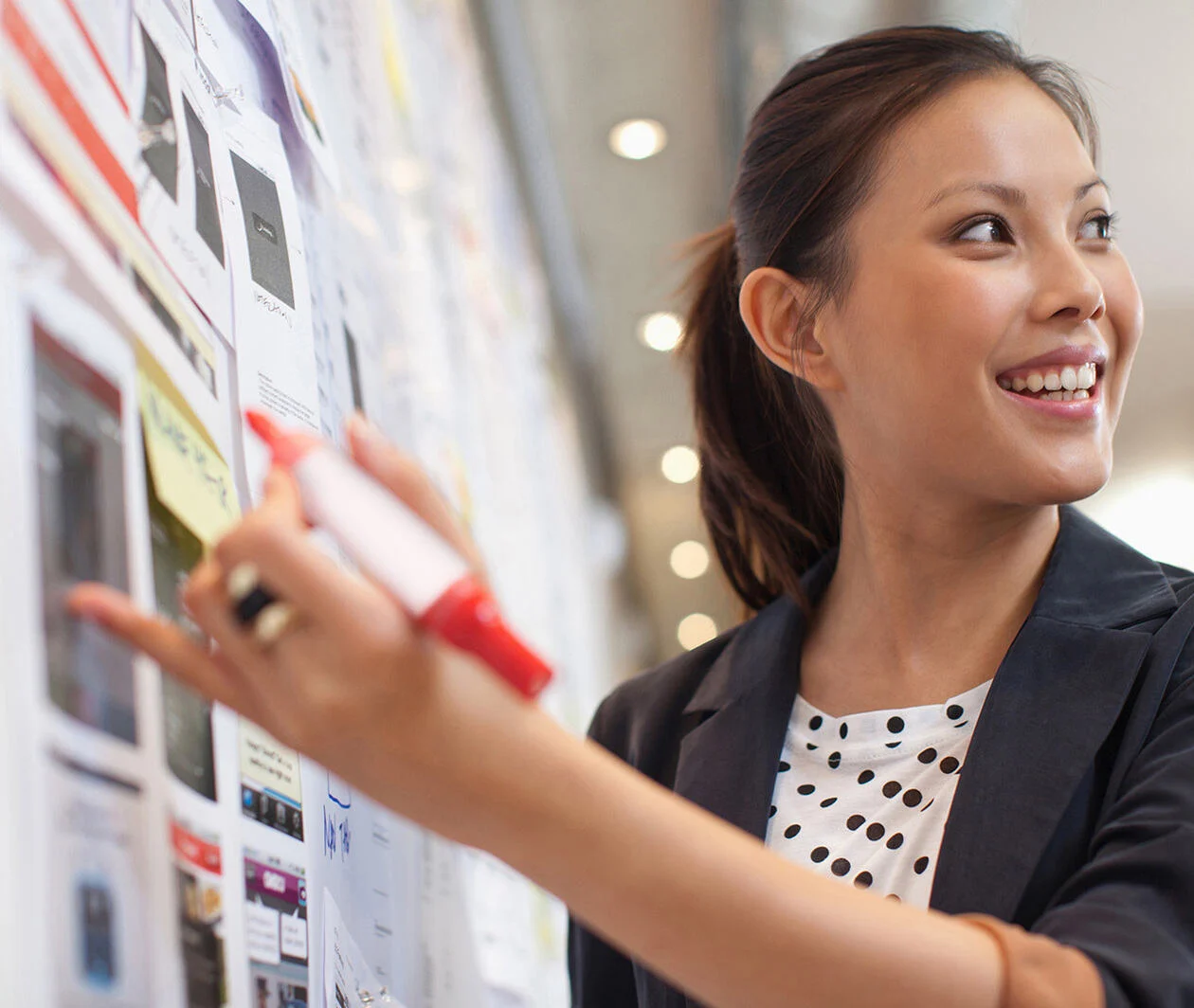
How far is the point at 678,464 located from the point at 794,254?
4059 mm

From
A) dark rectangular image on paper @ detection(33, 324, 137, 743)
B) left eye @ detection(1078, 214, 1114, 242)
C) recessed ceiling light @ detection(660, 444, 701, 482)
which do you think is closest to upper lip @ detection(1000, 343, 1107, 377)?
left eye @ detection(1078, 214, 1114, 242)

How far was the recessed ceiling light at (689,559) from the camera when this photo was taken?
18.8 feet

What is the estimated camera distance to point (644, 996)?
87cm

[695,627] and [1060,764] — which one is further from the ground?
[695,627]

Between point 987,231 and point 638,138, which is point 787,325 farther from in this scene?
point 638,138

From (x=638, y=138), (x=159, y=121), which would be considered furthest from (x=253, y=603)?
(x=638, y=138)

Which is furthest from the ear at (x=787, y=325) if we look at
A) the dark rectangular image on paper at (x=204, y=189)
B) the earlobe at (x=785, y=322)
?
the dark rectangular image on paper at (x=204, y=189)

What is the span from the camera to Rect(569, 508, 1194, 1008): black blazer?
0.57 m

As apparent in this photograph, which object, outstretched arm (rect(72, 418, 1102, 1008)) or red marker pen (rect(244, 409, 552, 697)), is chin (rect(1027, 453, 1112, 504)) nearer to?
outstretched arm (rect(72, 418, 1102, 1008))

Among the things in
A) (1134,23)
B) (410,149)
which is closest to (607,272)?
(1134,23)

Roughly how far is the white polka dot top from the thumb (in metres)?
0.48

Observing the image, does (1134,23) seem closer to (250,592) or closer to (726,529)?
(726,529)

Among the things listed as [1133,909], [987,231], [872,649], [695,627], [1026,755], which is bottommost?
[1133,909]

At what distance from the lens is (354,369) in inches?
39.4
